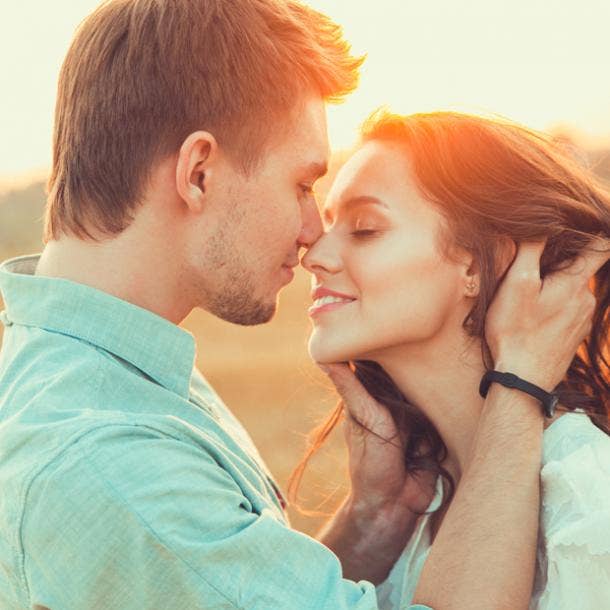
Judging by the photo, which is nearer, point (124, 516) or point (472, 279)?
point (124, 516)

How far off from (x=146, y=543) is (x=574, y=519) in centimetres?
103

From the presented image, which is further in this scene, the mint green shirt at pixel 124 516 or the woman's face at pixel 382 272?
the woman's face at pixel 382 272

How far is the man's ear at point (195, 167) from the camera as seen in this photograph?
2627 millimetres

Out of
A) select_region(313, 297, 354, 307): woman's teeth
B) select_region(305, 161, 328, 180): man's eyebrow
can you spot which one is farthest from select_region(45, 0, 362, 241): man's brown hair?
select_region(313, 297, 354, 307): woman's teeth

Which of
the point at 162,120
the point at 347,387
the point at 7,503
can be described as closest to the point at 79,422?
the point at 7,503

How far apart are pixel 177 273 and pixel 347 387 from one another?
0.83 m

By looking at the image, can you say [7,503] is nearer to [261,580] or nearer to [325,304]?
[261,580]

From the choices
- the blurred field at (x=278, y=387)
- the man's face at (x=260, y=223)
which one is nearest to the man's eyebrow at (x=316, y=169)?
the man's face at (x=260, y=223)

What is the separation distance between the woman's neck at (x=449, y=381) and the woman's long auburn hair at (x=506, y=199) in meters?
0.06

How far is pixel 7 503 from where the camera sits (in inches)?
81.7

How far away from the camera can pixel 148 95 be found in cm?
266

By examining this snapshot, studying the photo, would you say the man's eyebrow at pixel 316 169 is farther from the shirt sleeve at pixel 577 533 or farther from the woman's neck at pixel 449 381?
the shirt sleeve at pixel 577 533

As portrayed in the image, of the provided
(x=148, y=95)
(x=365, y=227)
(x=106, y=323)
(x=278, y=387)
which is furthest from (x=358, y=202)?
(x=278, y=387)

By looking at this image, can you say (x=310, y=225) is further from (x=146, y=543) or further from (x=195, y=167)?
(x=146, y=543)
